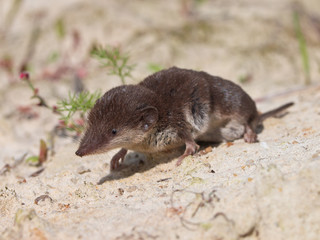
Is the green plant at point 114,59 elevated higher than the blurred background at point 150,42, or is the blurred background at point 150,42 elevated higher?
the green plant at point 114,59

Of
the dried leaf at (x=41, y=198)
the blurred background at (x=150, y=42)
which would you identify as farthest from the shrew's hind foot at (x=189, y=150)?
the blurred background at (x=150, y=42)

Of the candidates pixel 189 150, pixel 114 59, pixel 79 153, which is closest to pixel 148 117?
pixel 189 150

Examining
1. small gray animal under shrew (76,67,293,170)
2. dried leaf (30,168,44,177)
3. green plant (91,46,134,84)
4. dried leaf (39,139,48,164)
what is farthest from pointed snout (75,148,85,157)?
green plant (91,46,134,84)

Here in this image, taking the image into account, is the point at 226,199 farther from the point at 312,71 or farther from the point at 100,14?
the point at 100,14

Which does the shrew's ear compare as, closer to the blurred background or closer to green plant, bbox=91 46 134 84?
green plant, bbox=91 46 134 84

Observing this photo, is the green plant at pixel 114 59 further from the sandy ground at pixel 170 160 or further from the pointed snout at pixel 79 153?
the pointed snout at pixel 79 153
